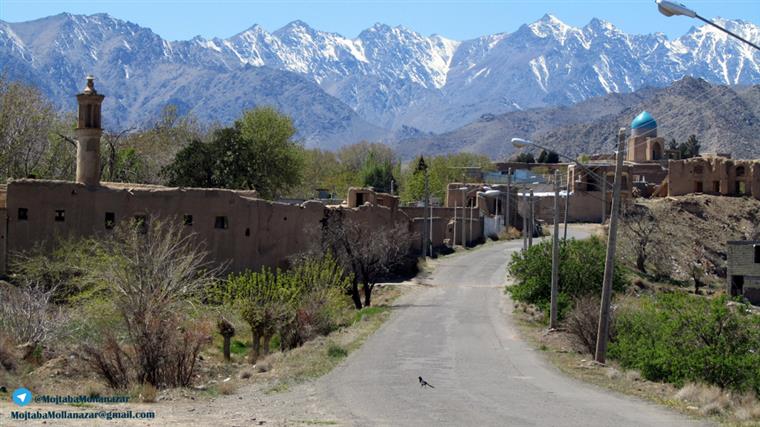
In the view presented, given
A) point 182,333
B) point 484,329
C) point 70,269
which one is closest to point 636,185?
point 484,329

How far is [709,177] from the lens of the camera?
271 ft

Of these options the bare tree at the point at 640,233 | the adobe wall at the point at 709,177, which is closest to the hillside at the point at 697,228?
the bare tree at the point at 640,233

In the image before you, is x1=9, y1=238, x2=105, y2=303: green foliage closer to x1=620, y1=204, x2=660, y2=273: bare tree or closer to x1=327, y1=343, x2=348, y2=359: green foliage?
x1=327, y1=343, x2=348, y2=359: green foliage

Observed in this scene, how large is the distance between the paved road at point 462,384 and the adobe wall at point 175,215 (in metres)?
6.33

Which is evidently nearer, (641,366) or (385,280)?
(641,366)

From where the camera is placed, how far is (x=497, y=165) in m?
132

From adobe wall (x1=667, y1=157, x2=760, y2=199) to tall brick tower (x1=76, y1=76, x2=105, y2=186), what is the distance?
51.4 m

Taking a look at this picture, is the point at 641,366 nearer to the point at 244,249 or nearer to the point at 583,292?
the point at 583,292

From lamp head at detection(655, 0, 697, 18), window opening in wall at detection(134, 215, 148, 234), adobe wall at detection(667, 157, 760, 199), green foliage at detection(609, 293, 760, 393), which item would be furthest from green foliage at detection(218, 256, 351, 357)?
adobe wall at detection(667, 157, 760, 199)

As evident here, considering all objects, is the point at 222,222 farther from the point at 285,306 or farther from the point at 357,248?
the point at 285,306

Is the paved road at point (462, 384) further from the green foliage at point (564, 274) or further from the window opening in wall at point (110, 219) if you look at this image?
the window opening in wall at point (110, 219)

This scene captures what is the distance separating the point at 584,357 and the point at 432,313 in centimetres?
1095

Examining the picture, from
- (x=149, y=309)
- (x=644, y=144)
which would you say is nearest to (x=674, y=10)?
(x=149, y=309)

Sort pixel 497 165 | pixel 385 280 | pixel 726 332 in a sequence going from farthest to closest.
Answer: pixel 497 165
pixel 385 280
pixel 726 332
